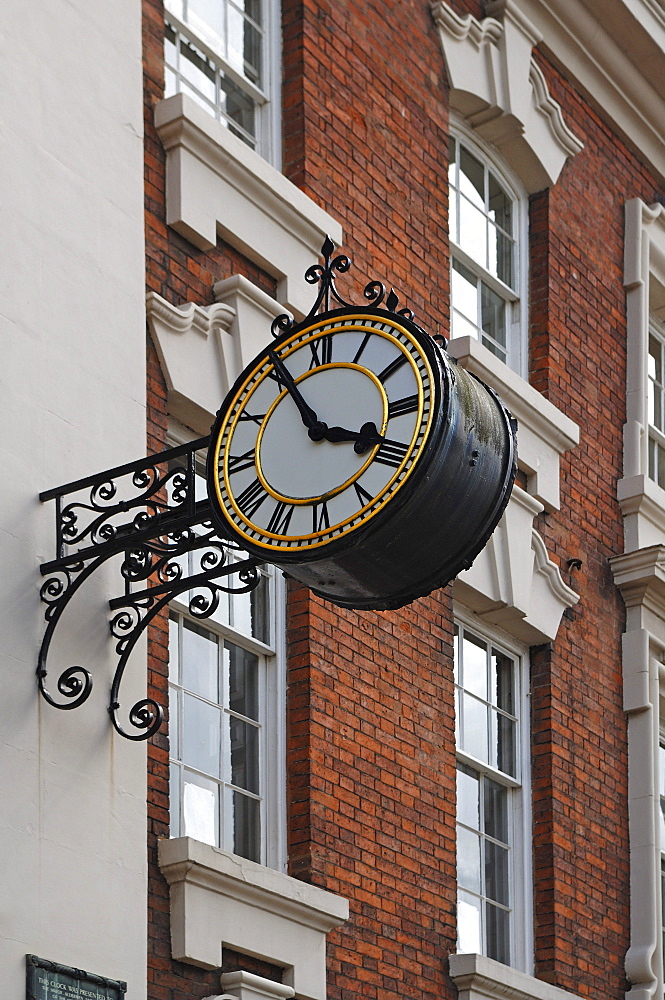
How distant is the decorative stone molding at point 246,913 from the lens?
25.0 ft

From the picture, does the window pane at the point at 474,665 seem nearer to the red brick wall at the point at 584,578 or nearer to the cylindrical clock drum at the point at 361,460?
the red brick wall at the point at 584,578

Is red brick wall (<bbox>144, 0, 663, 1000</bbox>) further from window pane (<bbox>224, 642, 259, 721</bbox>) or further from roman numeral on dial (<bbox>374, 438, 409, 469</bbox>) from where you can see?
roman numeral on dial (<bbox>374, 438, 409, 469</bbox>)

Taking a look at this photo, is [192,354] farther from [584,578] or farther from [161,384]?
[584,578]

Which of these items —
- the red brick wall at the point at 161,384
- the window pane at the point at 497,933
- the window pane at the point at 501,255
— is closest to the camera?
the red brick wall at the point at 161,384

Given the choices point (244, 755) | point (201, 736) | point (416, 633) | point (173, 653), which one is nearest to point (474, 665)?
point (416, 633)

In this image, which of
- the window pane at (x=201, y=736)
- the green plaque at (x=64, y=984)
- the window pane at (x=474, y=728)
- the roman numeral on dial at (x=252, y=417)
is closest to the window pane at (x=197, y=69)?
the window pane at (x=201, y=736)

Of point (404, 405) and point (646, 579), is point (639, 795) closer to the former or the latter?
point (646, 579)

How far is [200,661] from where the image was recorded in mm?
8586

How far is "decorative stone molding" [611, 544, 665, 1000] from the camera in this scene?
35.6 ft

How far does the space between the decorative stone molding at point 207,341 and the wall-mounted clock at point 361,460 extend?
5.48 ft

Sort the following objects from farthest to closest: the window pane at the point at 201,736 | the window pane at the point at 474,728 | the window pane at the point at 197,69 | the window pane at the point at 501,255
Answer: the window pane at the point at 501,255
the window pane at the point at 474,728
the window pane at the point at 197,69
the window pane at the point at 201,736

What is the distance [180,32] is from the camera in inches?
378

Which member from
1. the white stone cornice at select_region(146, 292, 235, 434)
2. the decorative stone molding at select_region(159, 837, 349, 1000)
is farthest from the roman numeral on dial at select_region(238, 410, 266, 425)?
the decorative stone molding at select_region(159, 837, 349, 1000)

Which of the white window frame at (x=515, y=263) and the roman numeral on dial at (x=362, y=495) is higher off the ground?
the white window frame at (x=515, y=263)
